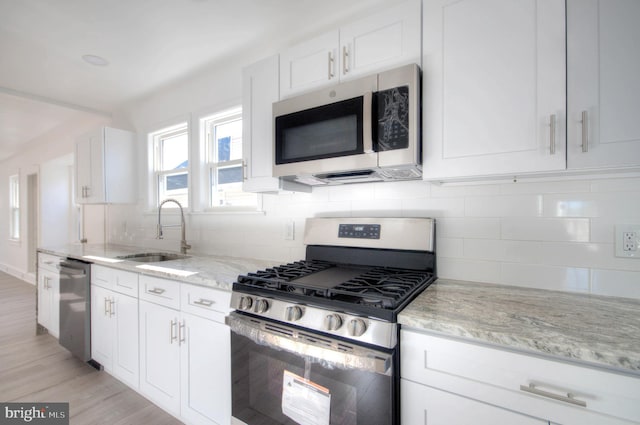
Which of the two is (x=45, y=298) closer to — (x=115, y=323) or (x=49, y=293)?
(x=49, y=293)

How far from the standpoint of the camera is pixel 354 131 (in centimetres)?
142

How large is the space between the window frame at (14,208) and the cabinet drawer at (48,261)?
4.73 m

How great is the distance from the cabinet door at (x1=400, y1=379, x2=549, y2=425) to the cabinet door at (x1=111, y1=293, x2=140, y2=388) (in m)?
1.84

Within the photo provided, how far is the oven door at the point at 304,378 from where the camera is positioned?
0.99 meters

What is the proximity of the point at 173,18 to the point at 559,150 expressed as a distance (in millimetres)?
2295

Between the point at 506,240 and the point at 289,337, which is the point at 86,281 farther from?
the point at 506,240

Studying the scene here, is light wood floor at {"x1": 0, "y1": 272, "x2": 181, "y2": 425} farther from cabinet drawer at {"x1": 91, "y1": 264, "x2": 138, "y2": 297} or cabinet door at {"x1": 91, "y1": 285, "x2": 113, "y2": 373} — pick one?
cabinet drawer at {"x1": 91, "y1": 264, "x2": 138, "y2": 297}

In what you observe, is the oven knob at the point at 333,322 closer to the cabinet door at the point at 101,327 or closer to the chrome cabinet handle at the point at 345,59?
the chrome cabinet handle at the point at 345,59

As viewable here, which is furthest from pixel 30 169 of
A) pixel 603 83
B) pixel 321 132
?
pixel 603 83

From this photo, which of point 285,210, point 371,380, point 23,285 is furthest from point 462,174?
point 23,285

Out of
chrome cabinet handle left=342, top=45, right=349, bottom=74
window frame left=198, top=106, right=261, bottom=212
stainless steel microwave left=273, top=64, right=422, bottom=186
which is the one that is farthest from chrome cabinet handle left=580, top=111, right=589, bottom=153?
window frame left=198, top=106, right=261, bottom=212

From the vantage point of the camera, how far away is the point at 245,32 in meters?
2.11

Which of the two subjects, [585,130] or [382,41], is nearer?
[585,130]

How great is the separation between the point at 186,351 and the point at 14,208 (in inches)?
305
